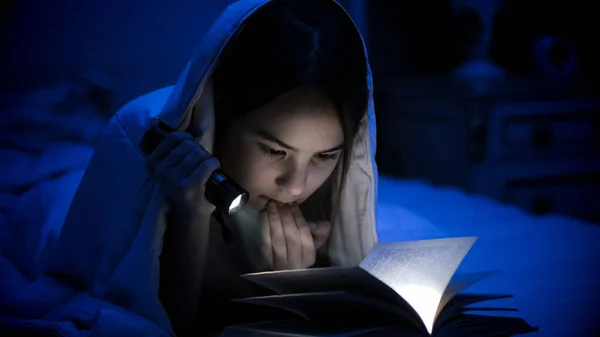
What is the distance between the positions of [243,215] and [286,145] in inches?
7.3

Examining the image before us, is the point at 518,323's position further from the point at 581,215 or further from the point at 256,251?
the point at 581,215

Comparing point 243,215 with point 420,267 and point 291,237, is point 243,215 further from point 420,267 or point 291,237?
point 420,267

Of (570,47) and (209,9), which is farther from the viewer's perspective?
(570,47)

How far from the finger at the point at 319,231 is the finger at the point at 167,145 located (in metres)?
0.29

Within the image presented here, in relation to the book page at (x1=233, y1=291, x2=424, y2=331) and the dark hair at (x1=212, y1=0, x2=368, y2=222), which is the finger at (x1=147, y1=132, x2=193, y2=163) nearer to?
the dark hair at (x1=212, y1=0, x2=368, y2=222)

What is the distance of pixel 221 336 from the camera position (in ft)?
2.44

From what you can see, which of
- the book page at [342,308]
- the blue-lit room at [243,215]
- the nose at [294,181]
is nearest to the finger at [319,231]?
the blue-lit room at [243,215]

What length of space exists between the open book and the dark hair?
254 millimetres

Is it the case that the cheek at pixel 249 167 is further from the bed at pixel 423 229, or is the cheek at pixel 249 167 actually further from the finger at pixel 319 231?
the bed at pixel 423 229

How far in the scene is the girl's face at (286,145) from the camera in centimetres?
82

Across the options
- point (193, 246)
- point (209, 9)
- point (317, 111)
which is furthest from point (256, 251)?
point (209, 9)

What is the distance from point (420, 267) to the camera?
2.52ft

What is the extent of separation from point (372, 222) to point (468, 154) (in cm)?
136

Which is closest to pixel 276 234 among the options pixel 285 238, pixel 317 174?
pixel 285 238
